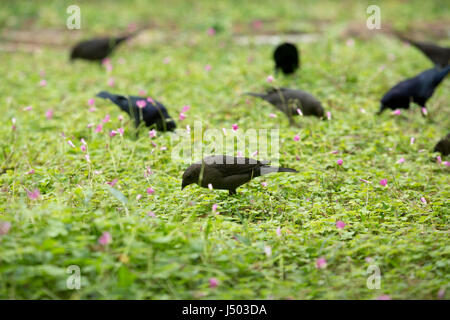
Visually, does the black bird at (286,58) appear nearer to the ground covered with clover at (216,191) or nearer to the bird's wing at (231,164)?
the ground covered with clover at (216,191)

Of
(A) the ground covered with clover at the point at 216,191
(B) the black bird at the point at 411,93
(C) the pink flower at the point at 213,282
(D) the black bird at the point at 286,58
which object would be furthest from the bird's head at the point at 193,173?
(D) the black bird at the point at 286,58

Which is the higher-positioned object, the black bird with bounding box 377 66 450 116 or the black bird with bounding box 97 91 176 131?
the black bird with bounding box 377 66 450 116

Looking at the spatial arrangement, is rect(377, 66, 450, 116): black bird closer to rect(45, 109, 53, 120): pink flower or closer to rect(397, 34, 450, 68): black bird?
rect(397, 34, 450, 68): black bird

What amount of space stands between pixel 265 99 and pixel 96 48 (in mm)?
4206

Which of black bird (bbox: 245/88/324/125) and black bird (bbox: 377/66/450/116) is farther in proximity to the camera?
black bird (bbox: 377/66/450/116)

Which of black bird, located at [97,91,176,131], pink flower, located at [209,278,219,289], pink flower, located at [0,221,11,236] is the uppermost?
black bird, located at [97,91,176,131]

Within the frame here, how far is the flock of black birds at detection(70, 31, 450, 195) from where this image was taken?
408 cm

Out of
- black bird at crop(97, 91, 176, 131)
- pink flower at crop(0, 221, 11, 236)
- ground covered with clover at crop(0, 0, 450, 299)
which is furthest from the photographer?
black bird at crop(97, 91, 176, 131)

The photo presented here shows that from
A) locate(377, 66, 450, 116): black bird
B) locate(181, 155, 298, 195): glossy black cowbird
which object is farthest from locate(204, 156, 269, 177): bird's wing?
locate(377, 66, 450, 116): black bird

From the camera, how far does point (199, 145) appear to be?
17.9 feet

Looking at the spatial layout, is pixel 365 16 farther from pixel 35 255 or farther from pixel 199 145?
pixel 35 255

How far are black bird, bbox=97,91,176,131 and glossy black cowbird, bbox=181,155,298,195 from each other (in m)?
1.62

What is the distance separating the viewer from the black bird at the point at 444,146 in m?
5.16

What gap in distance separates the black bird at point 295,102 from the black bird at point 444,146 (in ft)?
4.42
